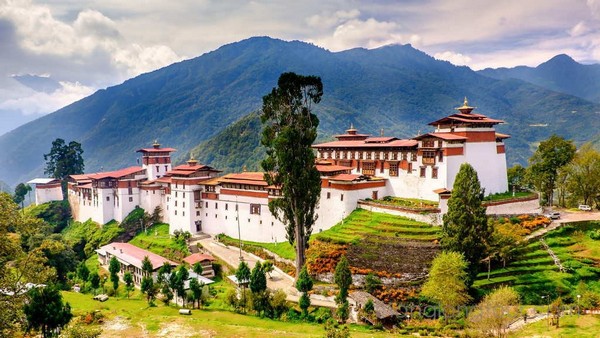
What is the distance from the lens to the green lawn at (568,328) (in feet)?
82.5

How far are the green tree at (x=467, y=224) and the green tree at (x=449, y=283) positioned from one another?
1.57 metres

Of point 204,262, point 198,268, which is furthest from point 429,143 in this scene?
point 204,262

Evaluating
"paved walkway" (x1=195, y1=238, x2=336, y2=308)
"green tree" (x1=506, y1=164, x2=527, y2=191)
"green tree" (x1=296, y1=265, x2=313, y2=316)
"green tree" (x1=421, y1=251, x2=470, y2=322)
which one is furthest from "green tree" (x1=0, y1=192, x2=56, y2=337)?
"green tree" (x1=506, y1=164, x2=527, y2=191)

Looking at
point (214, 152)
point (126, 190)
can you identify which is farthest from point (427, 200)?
point (214, 152)

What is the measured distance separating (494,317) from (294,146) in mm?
18319

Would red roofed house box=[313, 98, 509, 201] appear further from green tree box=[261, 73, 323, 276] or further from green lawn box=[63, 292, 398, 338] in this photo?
green lawn box=[63, 292, 398, 338]

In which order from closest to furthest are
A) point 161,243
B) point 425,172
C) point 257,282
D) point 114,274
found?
point 257,282 → point 114,274 → point 425,172 → point 161,243

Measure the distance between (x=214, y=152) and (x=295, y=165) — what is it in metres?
84.2

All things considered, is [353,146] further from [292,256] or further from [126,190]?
[126,190]

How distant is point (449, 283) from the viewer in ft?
101

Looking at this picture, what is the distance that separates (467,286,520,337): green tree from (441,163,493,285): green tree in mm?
4795

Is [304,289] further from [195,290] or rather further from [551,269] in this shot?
[551,269]

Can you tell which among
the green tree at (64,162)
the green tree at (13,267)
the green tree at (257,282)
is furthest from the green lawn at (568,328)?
the green tree at (64,162)

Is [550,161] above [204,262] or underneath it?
above
